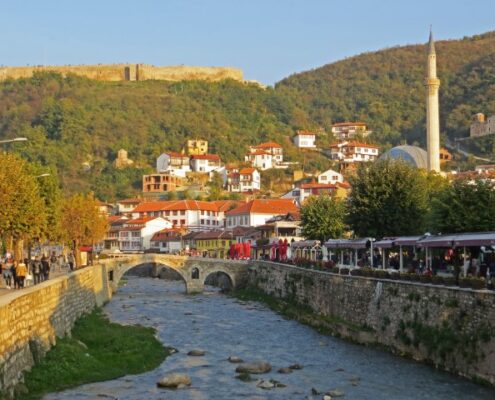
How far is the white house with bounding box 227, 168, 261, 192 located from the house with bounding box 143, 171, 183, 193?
11006 mm

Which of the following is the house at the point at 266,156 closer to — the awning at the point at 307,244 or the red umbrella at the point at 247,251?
the red umbrella at the point at 247,251

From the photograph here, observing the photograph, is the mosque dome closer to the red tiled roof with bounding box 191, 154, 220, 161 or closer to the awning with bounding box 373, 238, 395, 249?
the red tiled roof with bounding box 191, 154, 220, 161

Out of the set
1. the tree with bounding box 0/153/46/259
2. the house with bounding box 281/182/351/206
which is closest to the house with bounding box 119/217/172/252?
the house with bounding box 281/182/351/206

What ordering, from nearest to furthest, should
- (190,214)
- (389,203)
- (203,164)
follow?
1. (389,203)
2. (190,214)
3. (203,164)

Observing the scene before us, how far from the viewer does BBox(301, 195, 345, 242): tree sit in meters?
72.9

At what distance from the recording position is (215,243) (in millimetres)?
116438

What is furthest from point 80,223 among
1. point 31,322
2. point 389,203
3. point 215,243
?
point 31,322

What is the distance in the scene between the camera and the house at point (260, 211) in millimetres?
119125

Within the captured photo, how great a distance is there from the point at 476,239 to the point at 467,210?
11.3 m

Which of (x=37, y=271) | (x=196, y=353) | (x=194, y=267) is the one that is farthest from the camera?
(x=194, y=267)

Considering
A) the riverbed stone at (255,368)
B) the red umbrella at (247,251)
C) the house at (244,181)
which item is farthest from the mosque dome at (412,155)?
the riverbed stone at (255,368)

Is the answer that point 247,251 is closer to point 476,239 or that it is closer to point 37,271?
point 37,271

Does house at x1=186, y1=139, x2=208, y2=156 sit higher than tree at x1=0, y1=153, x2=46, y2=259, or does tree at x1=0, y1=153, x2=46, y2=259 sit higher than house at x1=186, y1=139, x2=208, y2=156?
house at x1=186, y1=139, x2=208, y2=156

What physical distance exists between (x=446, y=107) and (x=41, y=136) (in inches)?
3753
